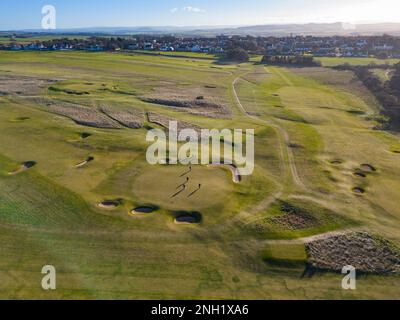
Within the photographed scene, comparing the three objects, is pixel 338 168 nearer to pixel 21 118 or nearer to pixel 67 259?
pixel 67 259

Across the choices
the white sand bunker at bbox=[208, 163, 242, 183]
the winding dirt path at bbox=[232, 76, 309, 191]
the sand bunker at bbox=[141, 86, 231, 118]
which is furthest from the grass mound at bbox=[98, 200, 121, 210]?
the sand bunker at bbox=[141, 86, 231, 118]

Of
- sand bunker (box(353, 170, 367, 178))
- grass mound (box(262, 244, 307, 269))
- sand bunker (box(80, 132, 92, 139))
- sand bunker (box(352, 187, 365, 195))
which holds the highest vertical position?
sand bunker (box(80, 132, 92, 139))

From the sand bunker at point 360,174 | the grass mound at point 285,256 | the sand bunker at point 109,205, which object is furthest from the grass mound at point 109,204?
the sand bunker at point 360,174

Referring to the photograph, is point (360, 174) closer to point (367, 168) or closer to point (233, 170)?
point (367, 168)

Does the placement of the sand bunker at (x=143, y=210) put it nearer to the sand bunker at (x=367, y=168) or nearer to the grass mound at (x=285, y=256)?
the grass mound at (x=285, y=256)

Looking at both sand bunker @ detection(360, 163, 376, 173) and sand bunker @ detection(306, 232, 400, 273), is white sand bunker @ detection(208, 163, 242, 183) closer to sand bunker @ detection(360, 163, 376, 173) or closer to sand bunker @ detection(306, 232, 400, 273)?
sand bunker @ detection(306, 232, 400, 273)
